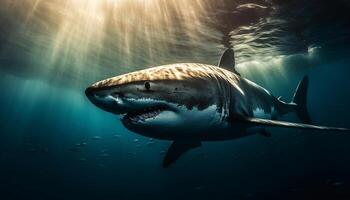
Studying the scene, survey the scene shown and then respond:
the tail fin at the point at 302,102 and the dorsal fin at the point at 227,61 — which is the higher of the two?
the dorsal fin at the point at 227,61

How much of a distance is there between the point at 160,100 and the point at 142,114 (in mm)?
237

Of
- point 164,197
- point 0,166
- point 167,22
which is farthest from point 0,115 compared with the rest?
point 167,22

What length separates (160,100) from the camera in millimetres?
3117

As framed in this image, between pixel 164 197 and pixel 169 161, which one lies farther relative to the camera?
pixel 164 197

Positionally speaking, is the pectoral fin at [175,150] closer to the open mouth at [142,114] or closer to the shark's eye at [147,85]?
the open mouth at [142,114]

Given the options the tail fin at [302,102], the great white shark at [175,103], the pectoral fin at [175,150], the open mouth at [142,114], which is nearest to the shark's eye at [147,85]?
the great white shark at [175,103]

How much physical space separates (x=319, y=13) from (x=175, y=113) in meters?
13.5

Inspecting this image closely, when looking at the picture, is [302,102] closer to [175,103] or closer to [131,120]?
[175,103]

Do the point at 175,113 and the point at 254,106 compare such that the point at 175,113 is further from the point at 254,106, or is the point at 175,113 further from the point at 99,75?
the point at 99,75

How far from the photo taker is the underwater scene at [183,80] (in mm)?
3619

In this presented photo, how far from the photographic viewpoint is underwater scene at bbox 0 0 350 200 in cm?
362

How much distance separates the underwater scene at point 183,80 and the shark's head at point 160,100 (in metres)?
0.01

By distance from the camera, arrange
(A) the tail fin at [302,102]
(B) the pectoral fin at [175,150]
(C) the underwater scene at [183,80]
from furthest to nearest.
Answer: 1. (A) the tail fin at [302,102]
2. (B) the pectoral fin at [175,150]
3. (C) the underwater scene at [183,80]

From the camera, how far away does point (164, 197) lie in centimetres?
2258
